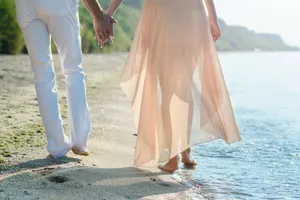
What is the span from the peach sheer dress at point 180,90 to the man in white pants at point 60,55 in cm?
44

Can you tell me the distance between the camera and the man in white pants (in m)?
4.24

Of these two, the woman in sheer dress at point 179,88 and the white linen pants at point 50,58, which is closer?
the white linen pants at point 50,58

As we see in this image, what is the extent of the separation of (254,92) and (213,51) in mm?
9379

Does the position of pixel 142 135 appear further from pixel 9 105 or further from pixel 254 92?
pixel 254 92

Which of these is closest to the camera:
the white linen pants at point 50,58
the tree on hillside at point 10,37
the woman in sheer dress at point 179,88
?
the white linen pants at point 50,58

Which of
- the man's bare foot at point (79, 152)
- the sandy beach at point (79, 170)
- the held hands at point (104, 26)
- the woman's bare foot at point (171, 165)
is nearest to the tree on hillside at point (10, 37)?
the sandy beach at point (79, 170)

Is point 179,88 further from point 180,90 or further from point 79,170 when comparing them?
point 79,170

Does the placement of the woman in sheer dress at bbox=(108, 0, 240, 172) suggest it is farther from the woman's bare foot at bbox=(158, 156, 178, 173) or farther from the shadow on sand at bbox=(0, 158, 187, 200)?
the shadow on sand at bbox=(0, 158, 187, 200)

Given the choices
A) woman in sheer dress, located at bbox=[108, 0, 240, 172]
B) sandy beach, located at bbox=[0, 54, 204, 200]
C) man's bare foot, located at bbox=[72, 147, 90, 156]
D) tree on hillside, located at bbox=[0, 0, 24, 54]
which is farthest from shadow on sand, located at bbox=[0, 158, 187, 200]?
tree on hillside, located at bbox=[0, 0, 24, 54]

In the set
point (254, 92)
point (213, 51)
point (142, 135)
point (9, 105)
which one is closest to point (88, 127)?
point (142, 135)

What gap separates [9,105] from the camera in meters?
7.50

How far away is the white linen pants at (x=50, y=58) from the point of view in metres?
4.23

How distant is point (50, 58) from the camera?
14.4ft

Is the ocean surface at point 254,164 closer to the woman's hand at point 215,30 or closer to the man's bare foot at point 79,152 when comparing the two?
the man's bare foot at point 79,152
